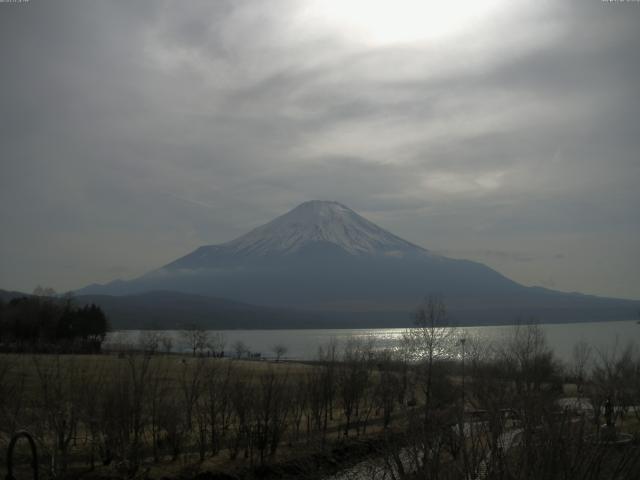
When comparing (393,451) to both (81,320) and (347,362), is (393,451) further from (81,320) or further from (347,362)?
(81,320)

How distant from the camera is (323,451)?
2638cm

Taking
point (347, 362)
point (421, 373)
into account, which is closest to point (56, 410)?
point (347, 362)

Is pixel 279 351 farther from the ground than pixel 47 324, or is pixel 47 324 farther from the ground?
pixel 47 324

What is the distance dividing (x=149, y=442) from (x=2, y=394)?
717 centimetres

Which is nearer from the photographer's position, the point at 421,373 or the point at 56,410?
the point at 56,410

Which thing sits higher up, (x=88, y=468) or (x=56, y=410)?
(x=56, y=410)

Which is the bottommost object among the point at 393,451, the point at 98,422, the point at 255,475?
the point at 255,475

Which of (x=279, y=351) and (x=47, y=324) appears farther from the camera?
(x=279, y=351)

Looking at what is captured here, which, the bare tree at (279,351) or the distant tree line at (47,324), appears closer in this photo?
the distant tree line at (47,324)

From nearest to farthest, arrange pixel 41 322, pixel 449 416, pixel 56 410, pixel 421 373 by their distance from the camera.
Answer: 1. pixel 449 416
2. pixel 56 410
3. pixel 421 373
4. pixel 41 322

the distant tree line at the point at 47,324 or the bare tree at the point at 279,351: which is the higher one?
the distant tree line at the point at 47,324

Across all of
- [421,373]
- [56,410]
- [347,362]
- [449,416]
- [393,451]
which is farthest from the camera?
[421,373]

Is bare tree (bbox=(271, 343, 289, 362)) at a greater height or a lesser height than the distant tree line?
lesser

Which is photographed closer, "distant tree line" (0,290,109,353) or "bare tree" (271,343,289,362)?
"distant tree line" (0,290,109,353)
